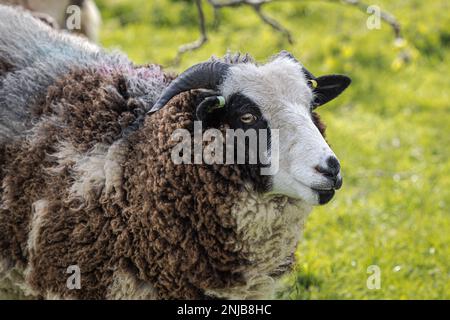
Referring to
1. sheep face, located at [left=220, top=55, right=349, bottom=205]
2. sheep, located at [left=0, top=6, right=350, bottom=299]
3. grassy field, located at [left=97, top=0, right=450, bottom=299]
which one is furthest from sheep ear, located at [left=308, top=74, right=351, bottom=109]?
grassy field, located at [left=97, top=0, right=450, bottom=299]

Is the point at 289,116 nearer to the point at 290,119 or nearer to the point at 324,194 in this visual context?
the point at 290,119

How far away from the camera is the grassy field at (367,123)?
17.0ft

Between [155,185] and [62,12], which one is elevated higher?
[62,12]

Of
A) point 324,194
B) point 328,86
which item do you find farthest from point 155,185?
point 328,86

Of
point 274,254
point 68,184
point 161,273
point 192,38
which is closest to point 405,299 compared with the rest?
point 274,254

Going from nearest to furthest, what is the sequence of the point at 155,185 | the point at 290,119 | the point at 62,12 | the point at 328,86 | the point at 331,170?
the point at 331,170, the point at 290,119, the point at 155,185, the point at 328,86, the point at 62,12

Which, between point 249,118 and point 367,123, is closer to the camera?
point 249,118

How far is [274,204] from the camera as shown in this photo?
3.54m

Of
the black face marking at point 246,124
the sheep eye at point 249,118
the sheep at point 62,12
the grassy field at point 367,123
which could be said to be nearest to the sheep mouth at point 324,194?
the black face marking at point 246,124

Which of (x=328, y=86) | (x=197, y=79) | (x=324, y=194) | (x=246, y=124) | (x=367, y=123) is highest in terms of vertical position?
(x=367, y=123)

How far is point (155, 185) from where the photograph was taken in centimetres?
355

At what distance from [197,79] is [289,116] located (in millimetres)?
470

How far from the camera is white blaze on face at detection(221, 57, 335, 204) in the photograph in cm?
331

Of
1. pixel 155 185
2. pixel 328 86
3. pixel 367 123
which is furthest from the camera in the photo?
pixel 367 123
